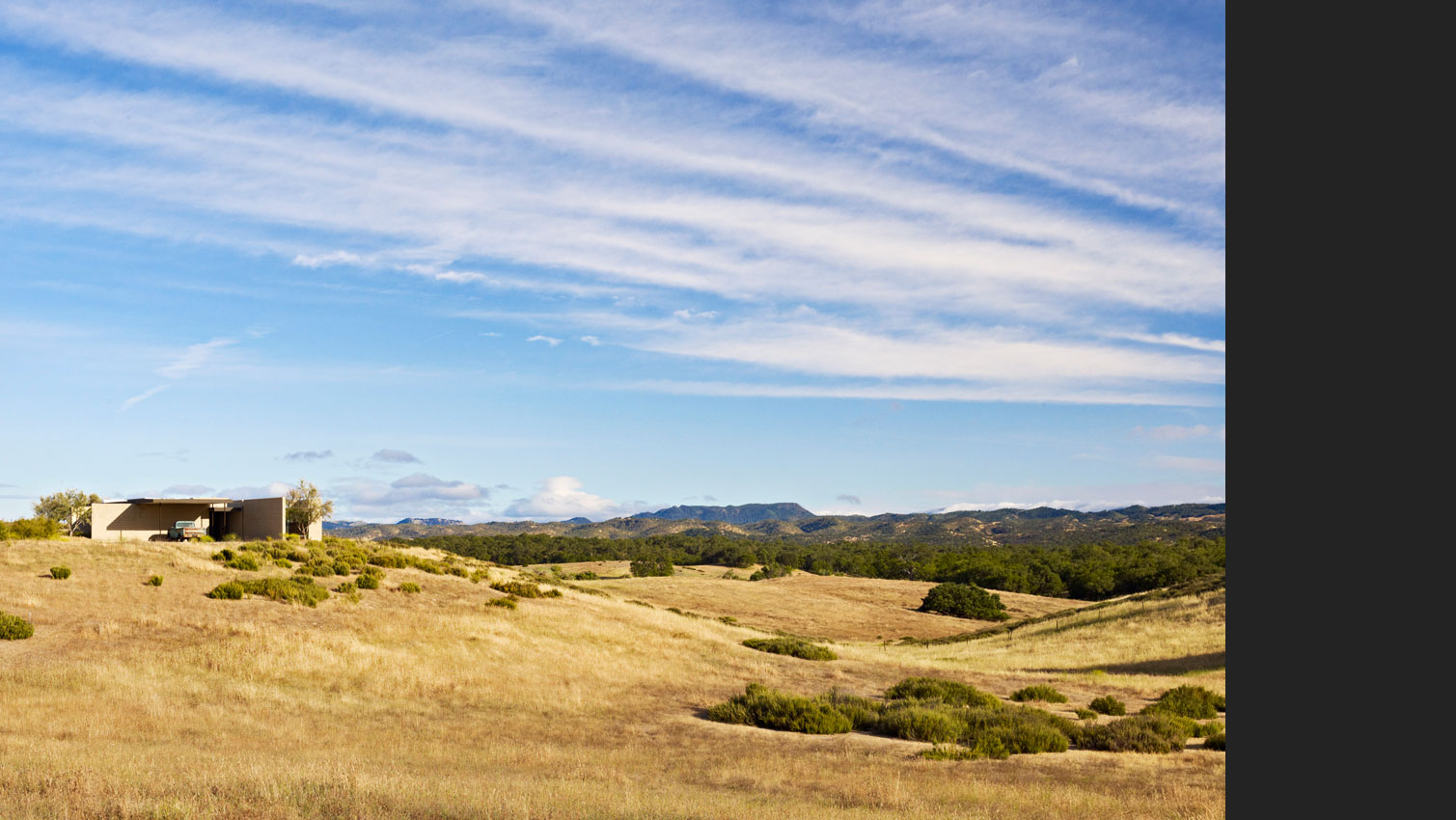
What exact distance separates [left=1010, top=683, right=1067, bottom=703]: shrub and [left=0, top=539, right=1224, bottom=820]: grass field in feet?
2.11

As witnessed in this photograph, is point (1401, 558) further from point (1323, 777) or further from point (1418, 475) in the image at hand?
point (1323, 777)

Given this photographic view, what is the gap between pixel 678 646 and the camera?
36.9 metres

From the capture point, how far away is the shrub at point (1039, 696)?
91.4 ft

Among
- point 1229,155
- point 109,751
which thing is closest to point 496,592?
point 109,751

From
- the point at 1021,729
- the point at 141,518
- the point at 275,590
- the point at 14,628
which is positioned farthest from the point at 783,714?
the point at 141,518

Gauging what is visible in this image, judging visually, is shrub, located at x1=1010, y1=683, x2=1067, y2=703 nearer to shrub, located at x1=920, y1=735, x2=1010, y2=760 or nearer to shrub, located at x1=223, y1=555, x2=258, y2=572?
shrub, located at x1=920, y1=735, x2=1010, y2=760

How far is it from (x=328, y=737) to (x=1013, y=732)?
15.0 metres

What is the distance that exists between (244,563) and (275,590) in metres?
7.51

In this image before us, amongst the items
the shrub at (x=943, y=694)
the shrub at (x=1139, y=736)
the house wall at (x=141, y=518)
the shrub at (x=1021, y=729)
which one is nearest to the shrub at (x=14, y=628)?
the shrub at (x=943, y=694)

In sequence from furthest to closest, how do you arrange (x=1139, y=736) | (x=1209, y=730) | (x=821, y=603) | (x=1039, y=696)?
(x=821, y=603) < (x=1039, y=696) < (x=1209, y=730) < (x=1139, y=736)

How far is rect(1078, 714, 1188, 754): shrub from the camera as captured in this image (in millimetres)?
19203

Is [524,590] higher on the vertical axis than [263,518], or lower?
lower

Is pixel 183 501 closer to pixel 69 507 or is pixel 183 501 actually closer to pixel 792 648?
pixel 69 507

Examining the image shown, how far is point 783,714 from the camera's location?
74.1 feet
